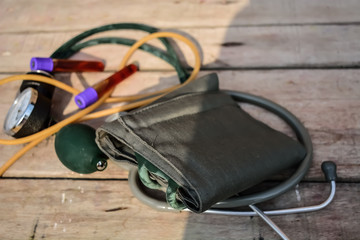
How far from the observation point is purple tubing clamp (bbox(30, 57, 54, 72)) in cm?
103

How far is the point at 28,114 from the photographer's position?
896 millimetres

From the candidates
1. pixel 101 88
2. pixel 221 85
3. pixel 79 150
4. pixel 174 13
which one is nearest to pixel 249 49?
pixel 221 85

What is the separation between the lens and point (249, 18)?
1217mm

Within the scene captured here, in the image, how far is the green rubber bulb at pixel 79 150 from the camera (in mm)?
824

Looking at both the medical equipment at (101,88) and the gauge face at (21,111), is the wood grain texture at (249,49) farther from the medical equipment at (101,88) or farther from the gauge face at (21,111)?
the gauge face at (21,111)

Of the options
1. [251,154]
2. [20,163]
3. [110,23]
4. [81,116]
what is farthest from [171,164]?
[110,23]

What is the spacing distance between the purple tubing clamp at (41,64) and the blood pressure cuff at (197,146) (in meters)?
0.37

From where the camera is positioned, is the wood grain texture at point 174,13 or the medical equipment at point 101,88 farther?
the wood grain texture at point 174,13

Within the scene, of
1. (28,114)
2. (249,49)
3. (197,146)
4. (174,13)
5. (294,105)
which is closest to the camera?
(197,146)

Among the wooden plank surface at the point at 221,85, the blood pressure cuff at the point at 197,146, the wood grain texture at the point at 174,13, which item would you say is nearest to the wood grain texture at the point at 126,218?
the wooden plank surface at the point at 221,85

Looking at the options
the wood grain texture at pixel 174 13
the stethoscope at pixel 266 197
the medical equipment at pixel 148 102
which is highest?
the wood grain texture at pixel 174 13

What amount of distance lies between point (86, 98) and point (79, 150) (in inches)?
7.7

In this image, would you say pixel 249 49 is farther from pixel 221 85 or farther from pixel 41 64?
pixel 41 64

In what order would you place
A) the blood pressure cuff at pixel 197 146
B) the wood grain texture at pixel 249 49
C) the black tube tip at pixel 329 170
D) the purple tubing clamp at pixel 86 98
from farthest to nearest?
the wood grain texture at pixel 249 49 < the purple tubing clamp at pixel 86 98 < the black tube tip at pixel 329 170 < the blood pressure cuff at pixel 197 146
